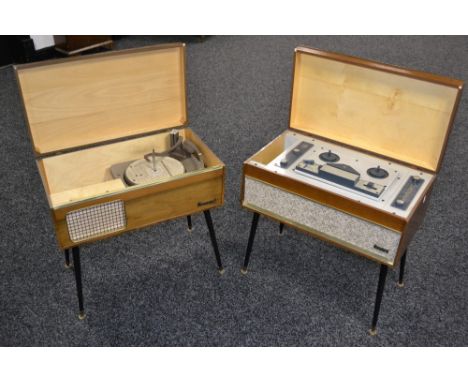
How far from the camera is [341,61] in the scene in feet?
5.69

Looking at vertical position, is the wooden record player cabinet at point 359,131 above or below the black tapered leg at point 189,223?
above

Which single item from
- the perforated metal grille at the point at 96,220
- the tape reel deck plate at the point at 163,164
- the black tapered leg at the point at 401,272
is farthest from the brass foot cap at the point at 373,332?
the perforated metal grille at the point at 96,220

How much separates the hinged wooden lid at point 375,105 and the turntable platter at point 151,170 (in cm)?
47

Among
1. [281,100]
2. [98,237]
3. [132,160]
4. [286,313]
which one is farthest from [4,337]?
[281,100]

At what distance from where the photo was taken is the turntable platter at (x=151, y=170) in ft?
6.04

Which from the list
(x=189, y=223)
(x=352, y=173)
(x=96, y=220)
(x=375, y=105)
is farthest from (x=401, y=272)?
(x=96, y=220)

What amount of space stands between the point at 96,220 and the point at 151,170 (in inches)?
13.0

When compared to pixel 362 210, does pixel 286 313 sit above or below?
below

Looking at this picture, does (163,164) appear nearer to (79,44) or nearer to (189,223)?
(189,223)

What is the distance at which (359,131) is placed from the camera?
1.88m

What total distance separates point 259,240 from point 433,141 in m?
0.88

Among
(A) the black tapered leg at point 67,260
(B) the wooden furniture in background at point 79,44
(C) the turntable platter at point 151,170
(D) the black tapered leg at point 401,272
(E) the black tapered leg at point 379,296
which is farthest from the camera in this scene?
(B) the wooden furniture in background at point 79,44

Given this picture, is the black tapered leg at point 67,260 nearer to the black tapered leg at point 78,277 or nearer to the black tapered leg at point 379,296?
the black tapered leg at point 78,277

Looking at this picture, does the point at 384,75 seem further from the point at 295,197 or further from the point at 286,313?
the point at 286,313
